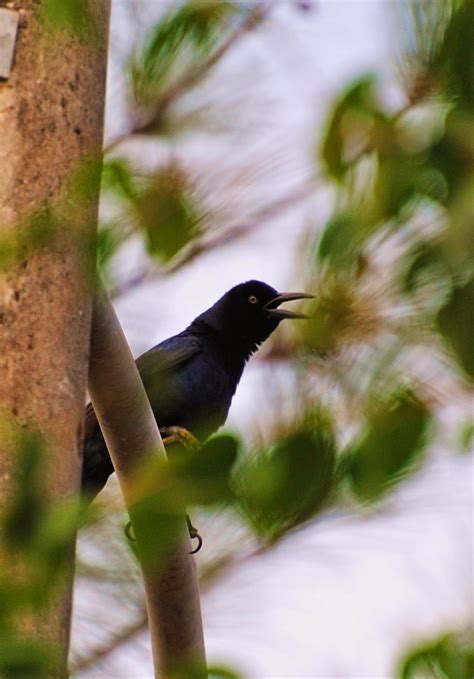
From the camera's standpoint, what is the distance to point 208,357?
4.93 meters

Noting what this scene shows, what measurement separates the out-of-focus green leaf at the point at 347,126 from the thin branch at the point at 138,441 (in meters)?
1.37

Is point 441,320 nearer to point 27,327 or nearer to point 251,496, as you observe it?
point 251,496

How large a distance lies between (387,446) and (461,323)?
8cm

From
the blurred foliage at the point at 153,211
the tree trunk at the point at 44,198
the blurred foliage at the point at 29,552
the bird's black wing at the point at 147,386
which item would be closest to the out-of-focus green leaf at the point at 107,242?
the blurred foliage at the point at 153,211

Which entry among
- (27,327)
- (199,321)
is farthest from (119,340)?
(199,321)

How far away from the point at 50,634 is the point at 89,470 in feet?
10.2

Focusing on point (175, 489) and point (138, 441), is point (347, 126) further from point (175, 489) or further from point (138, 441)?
point (138, 441)

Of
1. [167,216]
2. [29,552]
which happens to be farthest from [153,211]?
[29,552]

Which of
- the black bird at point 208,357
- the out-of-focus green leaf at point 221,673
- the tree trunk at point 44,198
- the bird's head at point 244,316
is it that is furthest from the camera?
the bird's head at point 244,316

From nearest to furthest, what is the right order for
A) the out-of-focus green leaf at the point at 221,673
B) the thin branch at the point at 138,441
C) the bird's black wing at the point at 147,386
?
the out-of-focus green leaf at the point at 221,673
the thin branch at the point at 138,441
the bird's black wing at the point at 147,386

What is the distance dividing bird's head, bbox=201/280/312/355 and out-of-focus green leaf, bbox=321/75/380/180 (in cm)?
429

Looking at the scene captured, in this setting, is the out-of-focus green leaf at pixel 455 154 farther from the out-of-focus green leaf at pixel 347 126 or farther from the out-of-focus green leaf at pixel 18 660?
the out-of-focus green leaf at pixel 18 660

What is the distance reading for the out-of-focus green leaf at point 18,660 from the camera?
0.67 meters

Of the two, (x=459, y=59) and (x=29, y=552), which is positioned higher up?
(x=459, y=59)
